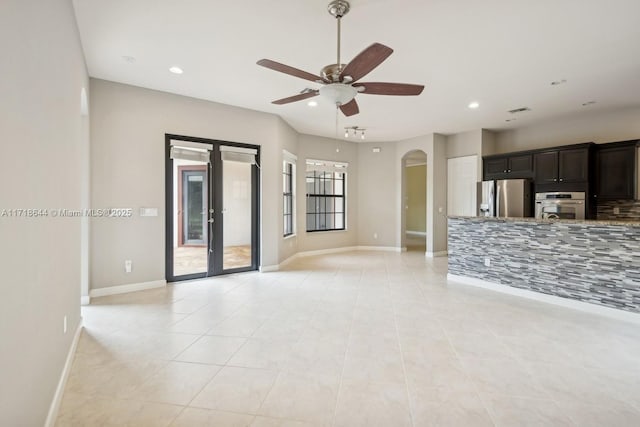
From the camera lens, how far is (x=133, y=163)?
4.41 meters

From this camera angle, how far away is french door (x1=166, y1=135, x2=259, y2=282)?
4.86 meters

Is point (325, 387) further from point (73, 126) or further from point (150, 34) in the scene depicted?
point (150, 34)

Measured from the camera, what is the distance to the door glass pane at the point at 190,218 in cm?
502

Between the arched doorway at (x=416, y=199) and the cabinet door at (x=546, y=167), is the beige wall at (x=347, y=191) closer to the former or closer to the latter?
the arched doorway at (x=416, y=199)

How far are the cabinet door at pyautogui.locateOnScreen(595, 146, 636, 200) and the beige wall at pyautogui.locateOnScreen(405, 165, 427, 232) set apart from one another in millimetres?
6407

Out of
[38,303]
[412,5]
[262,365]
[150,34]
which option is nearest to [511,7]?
[412,5]

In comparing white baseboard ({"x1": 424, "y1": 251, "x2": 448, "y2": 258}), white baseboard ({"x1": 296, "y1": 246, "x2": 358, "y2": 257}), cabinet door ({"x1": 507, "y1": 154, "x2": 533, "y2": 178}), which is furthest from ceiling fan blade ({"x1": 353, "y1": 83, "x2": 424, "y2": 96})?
white baseboard ({"x1": 424, "y1": 251, "x2": 448, "y2": 258})

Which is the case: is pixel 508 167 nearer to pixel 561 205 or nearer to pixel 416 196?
pixel 561 205

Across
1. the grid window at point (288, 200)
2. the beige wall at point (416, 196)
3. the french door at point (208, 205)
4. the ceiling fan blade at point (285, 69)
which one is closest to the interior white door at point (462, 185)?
the grid window at point (288, 200)

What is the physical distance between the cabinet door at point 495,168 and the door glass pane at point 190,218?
5.70m

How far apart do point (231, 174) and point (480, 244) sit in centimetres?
420

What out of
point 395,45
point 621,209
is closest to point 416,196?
point 621,209

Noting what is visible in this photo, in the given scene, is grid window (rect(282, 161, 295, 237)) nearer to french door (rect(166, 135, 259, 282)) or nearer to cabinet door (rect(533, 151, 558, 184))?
french door (rect(166, 135, 259, 282))

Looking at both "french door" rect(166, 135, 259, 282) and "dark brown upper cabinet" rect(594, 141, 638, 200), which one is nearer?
"french door" rect(166, 135, 259, 282)
